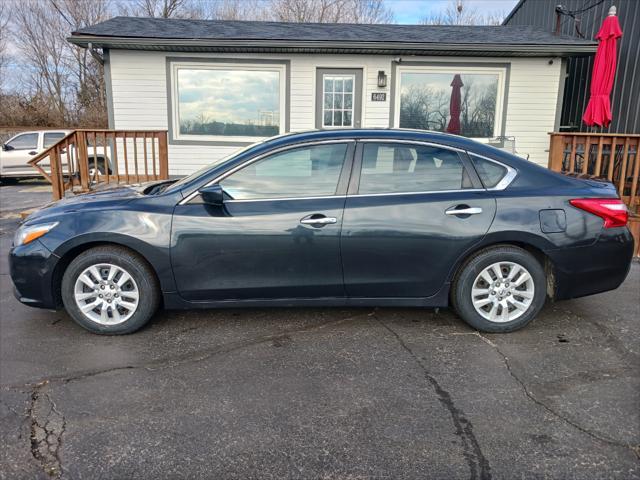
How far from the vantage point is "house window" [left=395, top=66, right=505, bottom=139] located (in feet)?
33.9

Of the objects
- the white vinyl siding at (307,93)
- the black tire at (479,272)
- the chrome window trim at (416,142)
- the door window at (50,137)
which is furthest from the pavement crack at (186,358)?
the door window at (50,137)

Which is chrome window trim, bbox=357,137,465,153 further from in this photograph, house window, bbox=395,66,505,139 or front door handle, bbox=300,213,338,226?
house window, bbox=395,66,505,139

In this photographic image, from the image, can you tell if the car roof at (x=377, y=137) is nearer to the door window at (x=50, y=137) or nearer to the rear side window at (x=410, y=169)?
the rear side window at (x=410, y=169)

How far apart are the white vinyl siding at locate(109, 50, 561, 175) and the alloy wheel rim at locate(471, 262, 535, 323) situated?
688cm

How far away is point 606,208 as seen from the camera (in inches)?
150

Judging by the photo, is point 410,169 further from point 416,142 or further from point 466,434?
point 466,434

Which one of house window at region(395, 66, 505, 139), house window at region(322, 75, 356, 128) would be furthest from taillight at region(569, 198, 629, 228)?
house window at region(322, 75, 356, 128)

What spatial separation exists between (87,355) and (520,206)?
3228 mm

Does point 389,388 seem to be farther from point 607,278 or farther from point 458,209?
point 607,278

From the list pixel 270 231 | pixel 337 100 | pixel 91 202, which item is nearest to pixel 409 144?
pixel 270 231

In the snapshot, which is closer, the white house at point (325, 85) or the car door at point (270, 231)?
the car door at point (270, 231)

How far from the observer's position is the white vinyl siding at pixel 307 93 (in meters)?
10.1

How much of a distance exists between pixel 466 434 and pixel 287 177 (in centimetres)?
212

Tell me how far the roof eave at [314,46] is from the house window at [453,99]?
1.65ft
